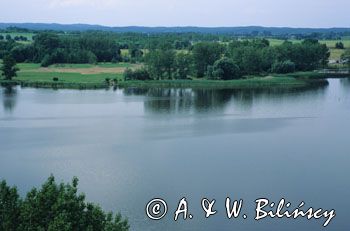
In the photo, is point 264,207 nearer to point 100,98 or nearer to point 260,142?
point 260,142

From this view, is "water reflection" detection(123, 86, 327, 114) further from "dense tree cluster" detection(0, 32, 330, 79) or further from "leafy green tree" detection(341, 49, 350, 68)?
"leafy green tree" detection(341, 49, 350, 68)

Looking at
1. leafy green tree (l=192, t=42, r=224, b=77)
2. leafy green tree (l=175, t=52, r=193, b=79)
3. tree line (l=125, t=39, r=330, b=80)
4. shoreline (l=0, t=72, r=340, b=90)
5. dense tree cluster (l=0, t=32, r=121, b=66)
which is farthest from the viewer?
dense tree cluster (l=0, t=32, r=121, b=66)

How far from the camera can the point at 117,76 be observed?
4331 centimetres

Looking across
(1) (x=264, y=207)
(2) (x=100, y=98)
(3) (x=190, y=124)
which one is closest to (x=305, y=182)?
(1) (x=264, y=207)

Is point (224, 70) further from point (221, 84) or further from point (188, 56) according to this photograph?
point (188, 56)

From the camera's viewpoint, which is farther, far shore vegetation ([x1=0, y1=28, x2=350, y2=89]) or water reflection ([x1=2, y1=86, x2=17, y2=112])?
far shore vegetation ([x1=0, y1=28, x2=350, y2=89])

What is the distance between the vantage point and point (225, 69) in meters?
42.4

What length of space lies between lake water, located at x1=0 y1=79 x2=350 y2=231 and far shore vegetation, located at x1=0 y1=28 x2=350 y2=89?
21.5 ft

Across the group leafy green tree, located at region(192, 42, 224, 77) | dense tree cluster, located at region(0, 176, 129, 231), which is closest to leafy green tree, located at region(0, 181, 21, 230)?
dense tree cluster, located at region(0, 176, 129, 231)

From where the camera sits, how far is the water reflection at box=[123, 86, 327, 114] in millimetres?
30547

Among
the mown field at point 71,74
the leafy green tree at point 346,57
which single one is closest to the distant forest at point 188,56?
the mown field at point 71,74

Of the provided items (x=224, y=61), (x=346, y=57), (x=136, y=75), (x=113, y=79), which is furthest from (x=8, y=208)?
(x=346, y=57)

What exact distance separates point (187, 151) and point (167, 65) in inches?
872

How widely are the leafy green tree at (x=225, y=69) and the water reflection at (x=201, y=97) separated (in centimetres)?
409
